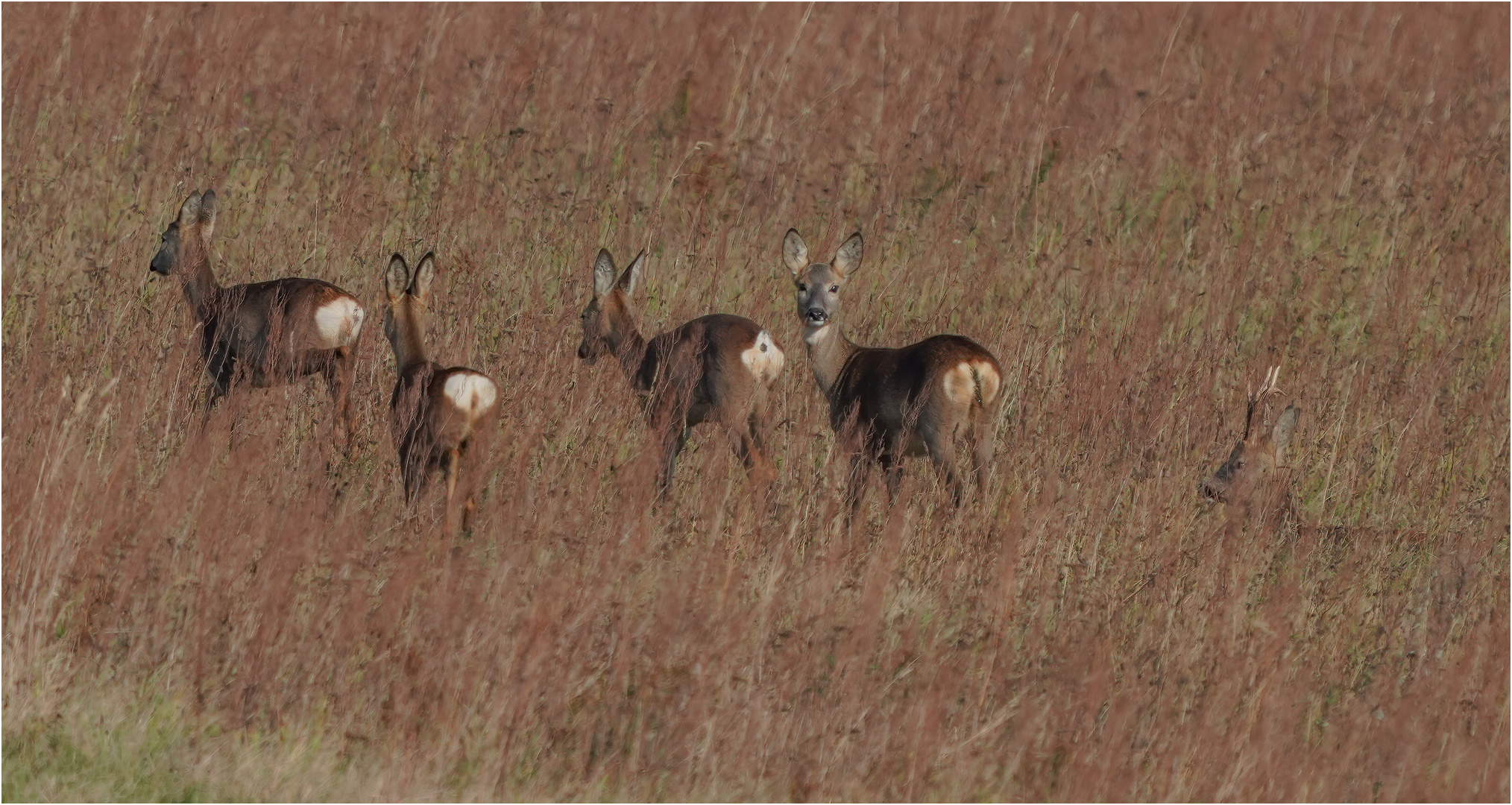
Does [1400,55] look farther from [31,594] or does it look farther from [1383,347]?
[31,594]

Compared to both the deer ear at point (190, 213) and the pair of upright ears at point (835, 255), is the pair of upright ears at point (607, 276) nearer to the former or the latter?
the pair of upright ears at point (835, 255)

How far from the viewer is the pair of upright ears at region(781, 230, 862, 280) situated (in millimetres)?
8266

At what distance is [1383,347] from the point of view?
32.6 feet

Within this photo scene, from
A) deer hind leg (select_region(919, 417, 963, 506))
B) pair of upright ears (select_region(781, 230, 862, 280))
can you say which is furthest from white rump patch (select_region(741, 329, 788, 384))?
deer hind leg (select_region(919, 417, 963, 506))

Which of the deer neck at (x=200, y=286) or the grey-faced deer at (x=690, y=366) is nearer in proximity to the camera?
the grey-faced deer at (x=690, y=366)

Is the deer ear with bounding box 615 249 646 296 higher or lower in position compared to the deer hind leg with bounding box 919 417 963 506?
higher

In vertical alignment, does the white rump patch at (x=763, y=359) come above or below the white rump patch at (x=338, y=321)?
above

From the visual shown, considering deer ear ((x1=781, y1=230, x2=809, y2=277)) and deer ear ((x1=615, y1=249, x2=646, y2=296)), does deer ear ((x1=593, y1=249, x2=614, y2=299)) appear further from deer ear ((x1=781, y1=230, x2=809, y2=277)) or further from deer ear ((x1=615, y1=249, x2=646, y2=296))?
deer ear ((x1=781, y1=230, x2=809, y2=277))

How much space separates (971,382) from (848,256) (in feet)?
4.13

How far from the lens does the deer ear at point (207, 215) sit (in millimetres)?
8359

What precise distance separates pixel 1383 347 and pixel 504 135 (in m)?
5.49

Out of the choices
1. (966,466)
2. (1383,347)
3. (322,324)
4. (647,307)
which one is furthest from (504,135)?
(1383,347)

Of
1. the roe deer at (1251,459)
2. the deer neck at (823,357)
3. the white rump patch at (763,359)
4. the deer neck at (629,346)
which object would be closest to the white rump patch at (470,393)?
the deer neck at (629,346)

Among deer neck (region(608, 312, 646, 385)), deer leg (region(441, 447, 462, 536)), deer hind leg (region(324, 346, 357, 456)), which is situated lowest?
deer leg (region(441, 447, 462, 536))
